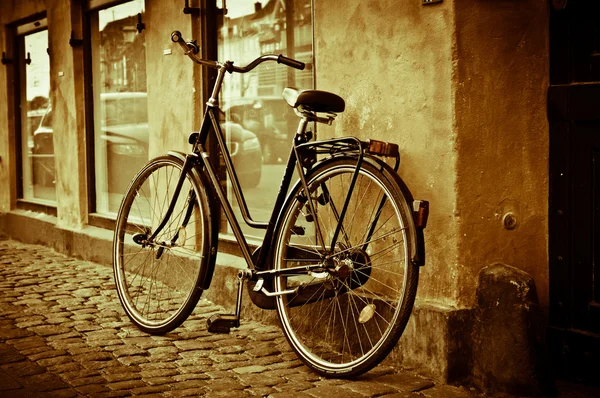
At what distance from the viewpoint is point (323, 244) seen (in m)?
4.31

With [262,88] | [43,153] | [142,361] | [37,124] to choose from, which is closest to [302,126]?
[142,361]

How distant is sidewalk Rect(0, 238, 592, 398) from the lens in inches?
166

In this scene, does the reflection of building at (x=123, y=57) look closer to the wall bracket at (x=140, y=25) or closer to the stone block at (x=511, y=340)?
the wall bracket at (x=140, y=25)

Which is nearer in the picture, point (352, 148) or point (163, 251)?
point (352, 148)

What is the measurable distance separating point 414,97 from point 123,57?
15.0 ft

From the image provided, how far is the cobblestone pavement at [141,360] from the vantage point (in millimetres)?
4227

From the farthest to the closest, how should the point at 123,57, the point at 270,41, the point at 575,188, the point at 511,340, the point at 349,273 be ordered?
the point at 123,57 → the point at 270,41 → the point at 575,188 → the point at 349,273 → the point at 511,340

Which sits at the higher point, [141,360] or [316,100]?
[316,100]

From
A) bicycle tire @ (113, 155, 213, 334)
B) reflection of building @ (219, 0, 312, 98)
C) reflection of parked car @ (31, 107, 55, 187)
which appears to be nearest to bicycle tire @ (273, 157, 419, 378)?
bicycle tire @ (113, 155, 213, 334)

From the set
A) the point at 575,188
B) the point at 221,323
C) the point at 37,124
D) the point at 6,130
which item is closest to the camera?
the point at 575,188

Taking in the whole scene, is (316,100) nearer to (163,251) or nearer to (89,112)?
(163,251)

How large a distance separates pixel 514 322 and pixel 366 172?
1016 mm

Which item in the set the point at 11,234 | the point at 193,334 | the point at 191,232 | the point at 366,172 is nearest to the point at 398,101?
the point at 366,172

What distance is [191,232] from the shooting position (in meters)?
6.72
